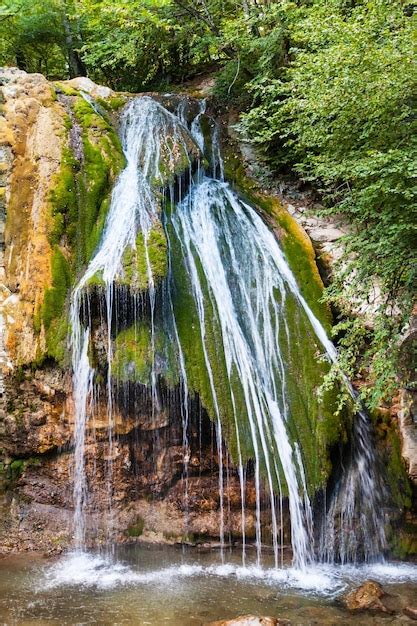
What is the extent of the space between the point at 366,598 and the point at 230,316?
3.33 m

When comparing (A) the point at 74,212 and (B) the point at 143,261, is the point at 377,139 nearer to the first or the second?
(B) the point at 143,261

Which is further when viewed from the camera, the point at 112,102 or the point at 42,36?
the point at 42,36

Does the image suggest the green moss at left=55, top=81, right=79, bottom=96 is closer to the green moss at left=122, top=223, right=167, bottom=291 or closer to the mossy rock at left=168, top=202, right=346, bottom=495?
the green moss at left=122, top=223, right=167, bottom=291

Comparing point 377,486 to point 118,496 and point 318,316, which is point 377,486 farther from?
point 118,496

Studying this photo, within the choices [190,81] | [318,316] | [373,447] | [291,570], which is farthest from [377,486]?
[190,81]

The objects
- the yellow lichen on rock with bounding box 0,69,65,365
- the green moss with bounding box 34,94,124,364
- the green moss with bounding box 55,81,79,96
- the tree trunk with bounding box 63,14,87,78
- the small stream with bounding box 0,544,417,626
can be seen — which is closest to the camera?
the small stream with bounding box 0,544,417,626

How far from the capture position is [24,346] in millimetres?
6301

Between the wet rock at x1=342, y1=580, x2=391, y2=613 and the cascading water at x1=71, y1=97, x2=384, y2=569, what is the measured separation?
80 cm

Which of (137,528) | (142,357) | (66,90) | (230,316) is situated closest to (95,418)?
(142,357)

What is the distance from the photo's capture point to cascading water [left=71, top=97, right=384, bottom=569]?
5848 millimetres

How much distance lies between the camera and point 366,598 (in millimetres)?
4758

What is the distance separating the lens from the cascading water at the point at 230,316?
230 inches

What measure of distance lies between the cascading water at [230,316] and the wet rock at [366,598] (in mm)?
797

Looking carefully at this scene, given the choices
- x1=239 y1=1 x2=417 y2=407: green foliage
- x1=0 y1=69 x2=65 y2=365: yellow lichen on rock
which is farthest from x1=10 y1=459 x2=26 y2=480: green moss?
x1=239 y1=1 x2=417 y2=407: green foliage
